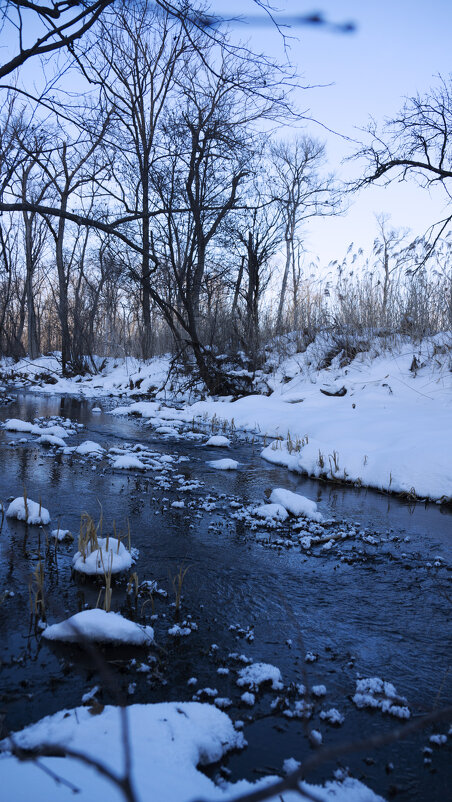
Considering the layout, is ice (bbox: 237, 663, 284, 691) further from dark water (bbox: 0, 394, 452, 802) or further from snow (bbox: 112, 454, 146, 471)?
snow (bbox: 112, 454, 146, 471)

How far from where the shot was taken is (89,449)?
6.31 m

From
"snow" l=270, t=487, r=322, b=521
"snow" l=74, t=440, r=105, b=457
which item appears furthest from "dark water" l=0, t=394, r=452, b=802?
"snow" l=74, t=440, r=105, b=457

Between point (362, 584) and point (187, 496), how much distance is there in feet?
6.66

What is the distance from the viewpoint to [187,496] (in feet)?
15.2

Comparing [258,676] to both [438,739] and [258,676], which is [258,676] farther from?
[438,739]

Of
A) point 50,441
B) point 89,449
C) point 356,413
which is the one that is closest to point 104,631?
point 89,449

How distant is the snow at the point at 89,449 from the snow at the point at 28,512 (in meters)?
2.29

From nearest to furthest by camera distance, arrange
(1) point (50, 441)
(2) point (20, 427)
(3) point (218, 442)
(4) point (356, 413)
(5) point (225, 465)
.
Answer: (5) point (225, 465), (1) point (50, 441), (3) point (218, 442), (4) point (356, 413), (2) point (20, 427)

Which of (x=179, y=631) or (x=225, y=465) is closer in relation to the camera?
(x=179, y=631)

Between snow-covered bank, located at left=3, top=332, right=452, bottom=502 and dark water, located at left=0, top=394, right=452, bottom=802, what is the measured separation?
68cm

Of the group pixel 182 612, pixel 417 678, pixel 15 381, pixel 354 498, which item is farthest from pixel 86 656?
pixel 15 381

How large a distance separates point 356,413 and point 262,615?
5.31m

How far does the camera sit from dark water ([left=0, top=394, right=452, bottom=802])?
1.81 m

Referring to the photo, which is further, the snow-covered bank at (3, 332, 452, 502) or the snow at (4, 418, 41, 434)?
the snow at (4, 418, 41, 434)
